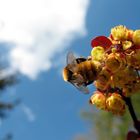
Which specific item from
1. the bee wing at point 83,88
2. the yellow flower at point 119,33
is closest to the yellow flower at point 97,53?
the yellow flower at point 119,33

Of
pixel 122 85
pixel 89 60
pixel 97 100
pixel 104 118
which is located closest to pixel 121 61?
pixel 122 85

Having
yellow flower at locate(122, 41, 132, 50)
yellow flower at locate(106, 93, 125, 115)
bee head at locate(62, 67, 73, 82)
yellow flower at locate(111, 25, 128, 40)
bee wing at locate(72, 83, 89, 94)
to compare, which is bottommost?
yellow flower at locate(106, 93, 125, 115)

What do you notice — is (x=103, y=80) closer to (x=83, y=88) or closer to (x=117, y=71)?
(x=117, y=71)

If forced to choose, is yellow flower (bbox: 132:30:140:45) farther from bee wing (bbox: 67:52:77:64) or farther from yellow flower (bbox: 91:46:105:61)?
bee wing (bbox: 67:52:77:64)

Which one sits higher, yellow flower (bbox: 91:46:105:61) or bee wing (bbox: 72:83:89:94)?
bee wing (bbox: 72:83:89:94)

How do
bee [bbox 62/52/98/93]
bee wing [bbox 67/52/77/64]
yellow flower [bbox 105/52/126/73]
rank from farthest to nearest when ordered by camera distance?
bee wing [bbox 67/52/77/64] → bee [bbox 62/52/98/93] → yellow flower [bbox 105/52/126/73]

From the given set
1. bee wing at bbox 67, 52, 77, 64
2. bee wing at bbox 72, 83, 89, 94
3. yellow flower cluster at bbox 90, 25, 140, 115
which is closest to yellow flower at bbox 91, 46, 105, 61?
yellow flower cluster at bbox 90, 25, 140, 115

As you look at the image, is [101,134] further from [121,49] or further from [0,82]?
[121,49]
